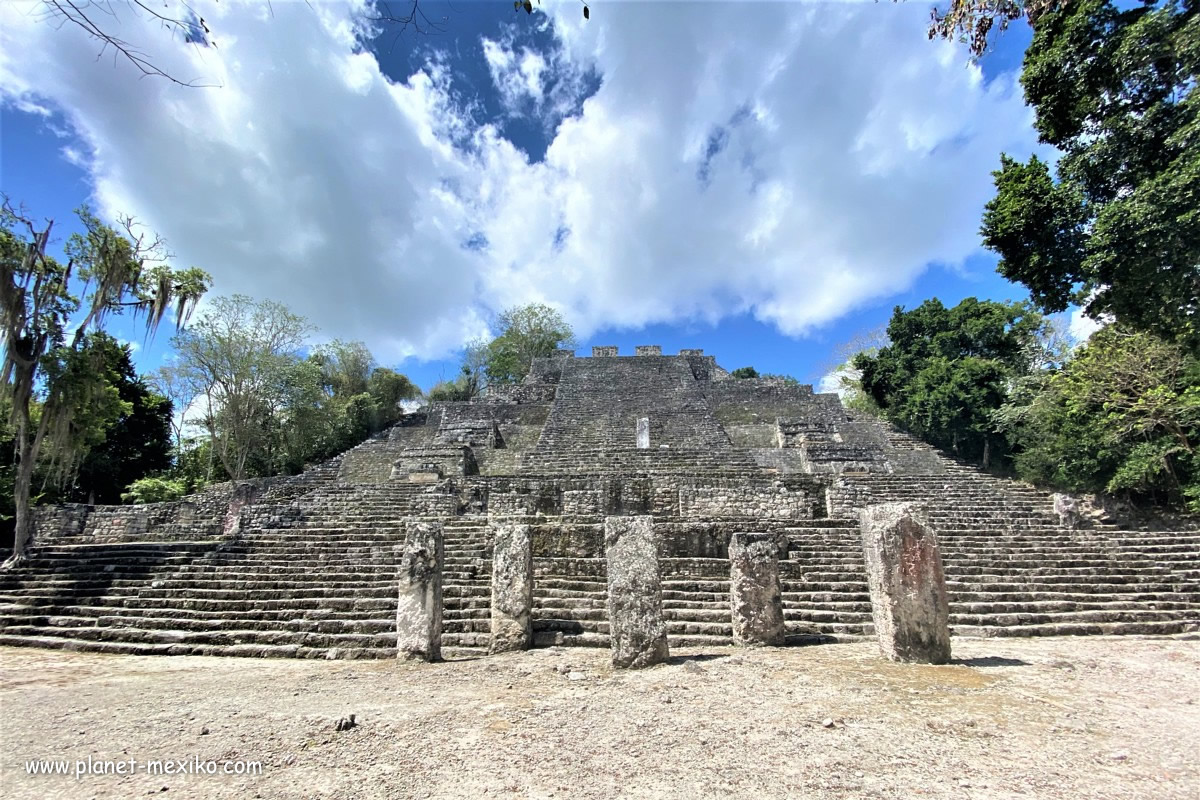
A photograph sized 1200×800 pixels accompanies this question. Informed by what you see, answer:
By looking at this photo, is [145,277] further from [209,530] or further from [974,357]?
[974,357]

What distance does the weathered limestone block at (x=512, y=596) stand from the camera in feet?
17.6

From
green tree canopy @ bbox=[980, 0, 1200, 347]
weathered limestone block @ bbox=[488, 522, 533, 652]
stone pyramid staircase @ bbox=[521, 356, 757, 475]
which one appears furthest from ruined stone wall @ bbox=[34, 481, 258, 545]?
green tree canopy @ bbox=[980, 0, 1200, 347]

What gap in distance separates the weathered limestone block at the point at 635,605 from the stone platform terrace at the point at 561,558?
1.14 m

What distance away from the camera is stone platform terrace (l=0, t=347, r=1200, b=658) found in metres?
6.30

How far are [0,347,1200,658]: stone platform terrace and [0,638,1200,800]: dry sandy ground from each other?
56.8 inches

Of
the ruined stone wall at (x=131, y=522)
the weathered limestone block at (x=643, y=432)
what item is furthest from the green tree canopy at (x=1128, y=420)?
the ruined stone wall at (x=131, y=522)

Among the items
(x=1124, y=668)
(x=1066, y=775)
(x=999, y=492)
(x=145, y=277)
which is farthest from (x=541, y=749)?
(x=999, y=492)

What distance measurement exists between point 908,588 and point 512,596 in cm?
366

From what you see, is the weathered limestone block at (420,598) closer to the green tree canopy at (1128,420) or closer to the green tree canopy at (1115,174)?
the green tree canopy at (1115,174)

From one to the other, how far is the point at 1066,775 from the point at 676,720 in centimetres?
180

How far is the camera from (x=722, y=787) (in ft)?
7.66

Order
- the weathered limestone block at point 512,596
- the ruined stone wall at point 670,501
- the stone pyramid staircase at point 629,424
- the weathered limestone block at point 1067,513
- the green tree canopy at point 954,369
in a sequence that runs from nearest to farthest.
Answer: the weathered limestone block at point 512,596 → the ruined stone wall at point 670,501 → the weathered limestone block at point 1067,513 → the stone pyramid staircase at point 629,424 → the green tree canopy at point 954,369

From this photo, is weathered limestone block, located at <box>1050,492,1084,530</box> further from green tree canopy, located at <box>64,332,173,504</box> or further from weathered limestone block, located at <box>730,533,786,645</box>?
green tree canopy, located at <box>64,332,173,504</box>

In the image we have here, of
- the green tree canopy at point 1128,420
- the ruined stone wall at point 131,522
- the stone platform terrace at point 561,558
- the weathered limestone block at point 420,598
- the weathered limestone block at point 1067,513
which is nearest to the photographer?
the weathered limestone block at point 420,598
